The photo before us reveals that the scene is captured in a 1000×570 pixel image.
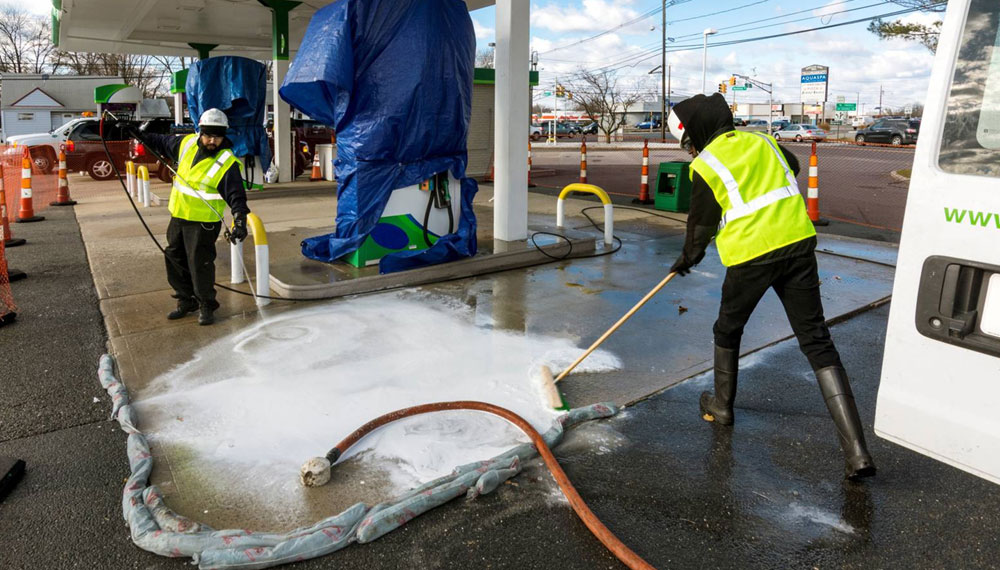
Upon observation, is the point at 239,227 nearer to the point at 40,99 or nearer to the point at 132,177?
the point at 132,177

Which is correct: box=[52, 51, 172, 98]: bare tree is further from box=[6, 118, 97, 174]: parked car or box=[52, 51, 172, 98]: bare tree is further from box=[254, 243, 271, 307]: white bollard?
box=[254, 243, 271, 307]: white bollard

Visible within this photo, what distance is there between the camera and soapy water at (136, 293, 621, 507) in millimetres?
3559

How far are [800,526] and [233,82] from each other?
12.4 m

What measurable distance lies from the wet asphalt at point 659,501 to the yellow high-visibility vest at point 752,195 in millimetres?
1062

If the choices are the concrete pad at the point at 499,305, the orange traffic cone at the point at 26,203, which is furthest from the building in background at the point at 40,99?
the concrete pad at the point at 499,305

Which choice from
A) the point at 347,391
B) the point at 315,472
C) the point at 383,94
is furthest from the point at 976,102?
the point at 383,94

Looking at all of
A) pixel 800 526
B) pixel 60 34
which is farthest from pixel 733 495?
pixel 60 34

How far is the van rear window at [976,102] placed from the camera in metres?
2.24

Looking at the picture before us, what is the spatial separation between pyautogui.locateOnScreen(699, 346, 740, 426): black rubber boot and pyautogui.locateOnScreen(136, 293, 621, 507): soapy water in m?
0.92

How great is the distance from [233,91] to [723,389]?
1151cm

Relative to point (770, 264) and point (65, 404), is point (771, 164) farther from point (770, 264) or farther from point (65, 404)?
point (65, 404)

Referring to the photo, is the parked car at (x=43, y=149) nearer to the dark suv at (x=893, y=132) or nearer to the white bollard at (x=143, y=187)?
the white bollard at (x=143, y=187)

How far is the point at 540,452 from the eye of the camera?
11.3ft

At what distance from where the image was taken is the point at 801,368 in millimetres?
4828
